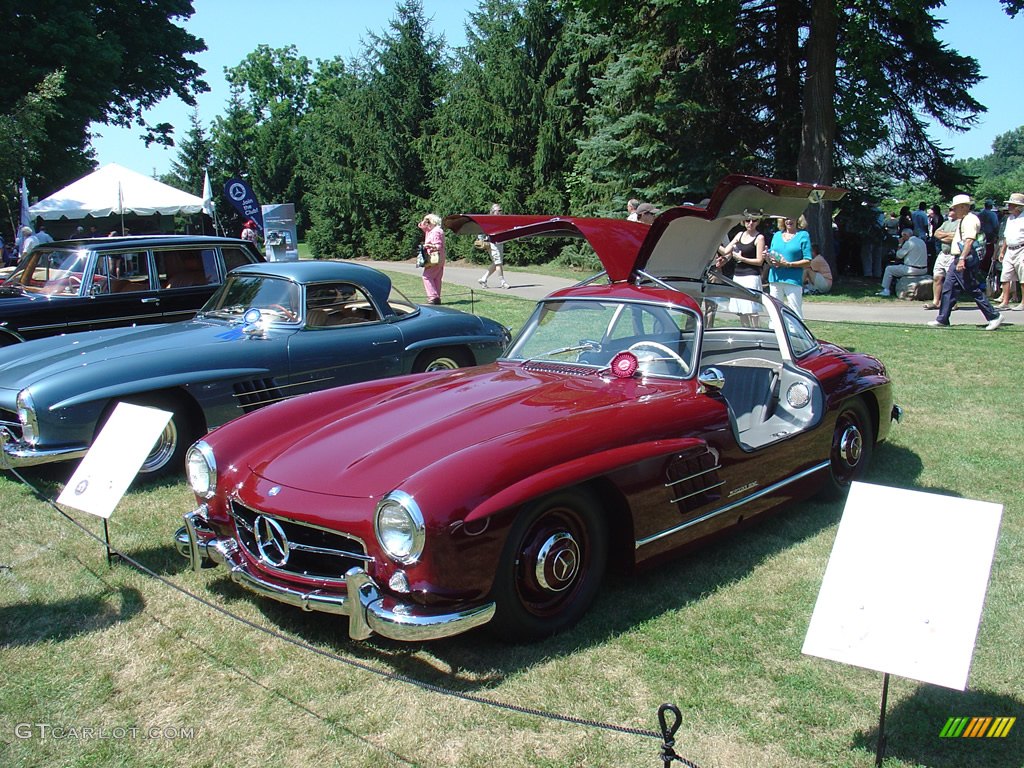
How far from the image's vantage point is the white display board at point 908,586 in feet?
8.34

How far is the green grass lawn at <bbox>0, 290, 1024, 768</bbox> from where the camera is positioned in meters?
2.96

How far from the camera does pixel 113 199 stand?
2173 centimetres

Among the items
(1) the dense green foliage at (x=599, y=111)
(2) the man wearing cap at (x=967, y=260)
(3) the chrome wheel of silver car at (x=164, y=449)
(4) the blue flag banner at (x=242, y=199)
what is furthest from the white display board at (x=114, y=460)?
(4) the blue flag banner at (x=242, y=199)

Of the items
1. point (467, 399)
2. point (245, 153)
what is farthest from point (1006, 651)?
point (245, 153)

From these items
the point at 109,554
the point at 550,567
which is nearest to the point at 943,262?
the point at 550,567

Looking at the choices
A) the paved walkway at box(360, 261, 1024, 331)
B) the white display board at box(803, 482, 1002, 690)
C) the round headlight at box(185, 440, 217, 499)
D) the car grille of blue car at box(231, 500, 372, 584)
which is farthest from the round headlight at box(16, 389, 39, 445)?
the white display board at box(803, 482, 1002, 690)

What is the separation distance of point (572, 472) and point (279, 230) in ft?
74.8

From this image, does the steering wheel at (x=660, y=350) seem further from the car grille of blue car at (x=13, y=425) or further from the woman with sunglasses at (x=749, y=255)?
the woman with sunglasses at (x=749, y=255)

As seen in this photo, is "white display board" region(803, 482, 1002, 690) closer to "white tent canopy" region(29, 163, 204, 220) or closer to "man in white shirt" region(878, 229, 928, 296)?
"man in white shirt" region(878, 229, 928, 296)

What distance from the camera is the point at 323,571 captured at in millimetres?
3592

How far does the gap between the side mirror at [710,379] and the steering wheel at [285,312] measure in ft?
12.4

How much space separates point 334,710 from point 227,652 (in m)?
0.73

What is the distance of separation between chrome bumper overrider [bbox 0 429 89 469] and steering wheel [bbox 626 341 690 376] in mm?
3746

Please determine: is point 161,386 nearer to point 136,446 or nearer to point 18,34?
point 136,446
